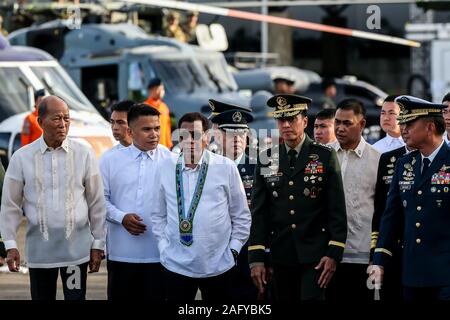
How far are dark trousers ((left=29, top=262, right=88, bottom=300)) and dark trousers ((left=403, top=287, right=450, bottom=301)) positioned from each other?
1997mm

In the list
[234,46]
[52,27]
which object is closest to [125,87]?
[52,27]

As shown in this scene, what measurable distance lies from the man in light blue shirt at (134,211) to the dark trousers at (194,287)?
15.8 inches

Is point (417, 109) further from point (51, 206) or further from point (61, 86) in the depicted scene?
point (61, 86)

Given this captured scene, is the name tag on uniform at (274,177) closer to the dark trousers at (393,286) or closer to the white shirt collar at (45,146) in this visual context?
the dark trousers at (393,286)

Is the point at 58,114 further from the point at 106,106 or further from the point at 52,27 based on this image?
the point at 52,27

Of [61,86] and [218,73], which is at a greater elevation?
[218,73]

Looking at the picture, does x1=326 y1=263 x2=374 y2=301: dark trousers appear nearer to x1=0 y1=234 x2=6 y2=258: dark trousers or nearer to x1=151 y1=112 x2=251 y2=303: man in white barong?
x1=151 y1=112 x2=251 y2=303: man in white barong

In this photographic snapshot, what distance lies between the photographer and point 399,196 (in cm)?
715

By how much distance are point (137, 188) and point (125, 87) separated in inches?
485

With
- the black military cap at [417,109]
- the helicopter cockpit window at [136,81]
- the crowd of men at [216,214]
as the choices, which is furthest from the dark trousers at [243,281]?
the helicopter cockpit window at [136,81]

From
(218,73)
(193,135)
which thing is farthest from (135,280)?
(218,73)

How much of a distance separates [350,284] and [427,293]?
3.98ft

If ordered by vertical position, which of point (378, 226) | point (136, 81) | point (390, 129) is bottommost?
point (378, 226)

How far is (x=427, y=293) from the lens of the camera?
22.7 ft
